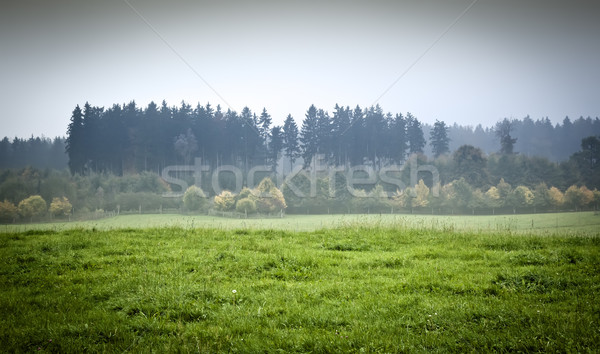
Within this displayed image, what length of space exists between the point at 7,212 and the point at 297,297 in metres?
77.4

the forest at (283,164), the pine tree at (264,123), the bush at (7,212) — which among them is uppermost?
the pine tree at (264,123)

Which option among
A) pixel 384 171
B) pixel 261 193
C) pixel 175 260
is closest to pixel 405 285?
pixel 175 260

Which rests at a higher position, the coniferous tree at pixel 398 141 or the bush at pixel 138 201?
the coniferous tree at pixel 398 141

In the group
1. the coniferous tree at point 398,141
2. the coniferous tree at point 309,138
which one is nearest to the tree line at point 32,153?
the coniferous tree at point 309,138

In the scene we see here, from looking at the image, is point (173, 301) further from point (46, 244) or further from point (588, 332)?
point (46, 244)

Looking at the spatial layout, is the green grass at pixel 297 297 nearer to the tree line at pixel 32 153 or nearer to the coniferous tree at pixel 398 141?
the coniferous tree at pixel 398 141

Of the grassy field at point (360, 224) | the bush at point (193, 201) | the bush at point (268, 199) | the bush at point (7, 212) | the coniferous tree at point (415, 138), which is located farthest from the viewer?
the coniferous tree at point (415, 138)

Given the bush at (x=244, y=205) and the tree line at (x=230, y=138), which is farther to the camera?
the tree line at (x=230, y=138)

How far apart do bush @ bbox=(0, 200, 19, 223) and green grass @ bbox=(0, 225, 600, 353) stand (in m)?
63.3

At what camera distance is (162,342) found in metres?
6.30

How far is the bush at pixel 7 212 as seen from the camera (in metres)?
62.4

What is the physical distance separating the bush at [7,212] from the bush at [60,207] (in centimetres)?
599

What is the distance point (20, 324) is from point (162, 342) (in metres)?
3.36

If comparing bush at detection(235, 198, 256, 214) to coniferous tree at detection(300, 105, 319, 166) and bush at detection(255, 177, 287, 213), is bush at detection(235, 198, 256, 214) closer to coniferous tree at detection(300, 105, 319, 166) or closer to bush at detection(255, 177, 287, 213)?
bush at detection(255, 177, 287, 213)
